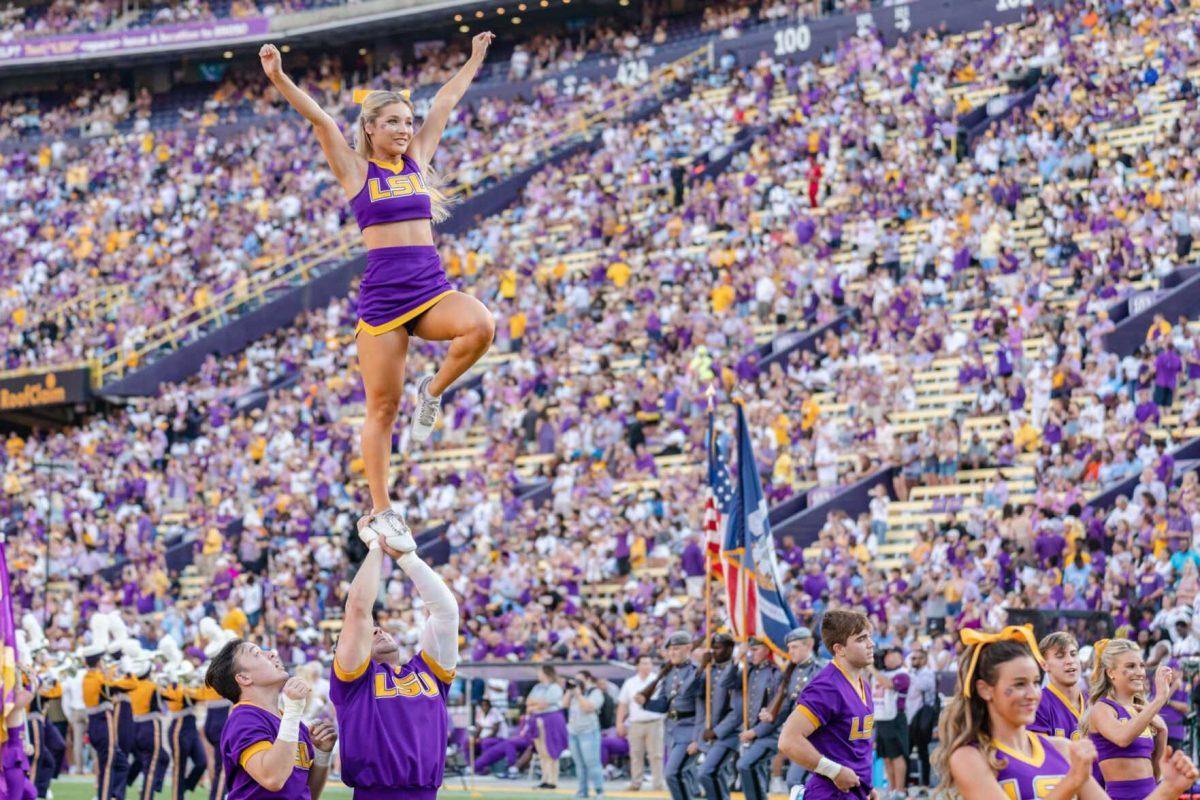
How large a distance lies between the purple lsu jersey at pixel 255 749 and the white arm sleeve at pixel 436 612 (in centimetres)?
57

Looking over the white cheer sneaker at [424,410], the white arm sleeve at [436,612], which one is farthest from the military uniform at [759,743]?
the white arm sleeve at [436,612]

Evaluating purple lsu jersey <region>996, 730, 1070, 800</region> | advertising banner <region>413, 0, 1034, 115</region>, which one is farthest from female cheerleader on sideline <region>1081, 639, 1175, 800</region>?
advertising banner <region>413, 0, 1034, 115</region>

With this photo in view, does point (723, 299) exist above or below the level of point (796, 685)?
above

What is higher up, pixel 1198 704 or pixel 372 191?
pixel 372 191

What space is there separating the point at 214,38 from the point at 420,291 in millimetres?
37063

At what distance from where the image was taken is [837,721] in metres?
8.27

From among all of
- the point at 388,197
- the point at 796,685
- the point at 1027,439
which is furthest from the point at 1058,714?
the point at 1027,439

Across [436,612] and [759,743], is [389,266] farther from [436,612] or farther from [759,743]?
[759,743]

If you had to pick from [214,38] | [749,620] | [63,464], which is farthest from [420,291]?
[214,38]

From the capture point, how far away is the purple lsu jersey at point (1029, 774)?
209 inches

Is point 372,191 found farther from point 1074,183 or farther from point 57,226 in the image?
point 57,226

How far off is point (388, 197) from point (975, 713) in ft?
11.0

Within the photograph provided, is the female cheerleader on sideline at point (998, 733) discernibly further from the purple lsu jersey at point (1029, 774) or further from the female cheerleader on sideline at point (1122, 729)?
the female cheerleader on sideline at point (1122, 729)

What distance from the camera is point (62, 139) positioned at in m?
43.3
